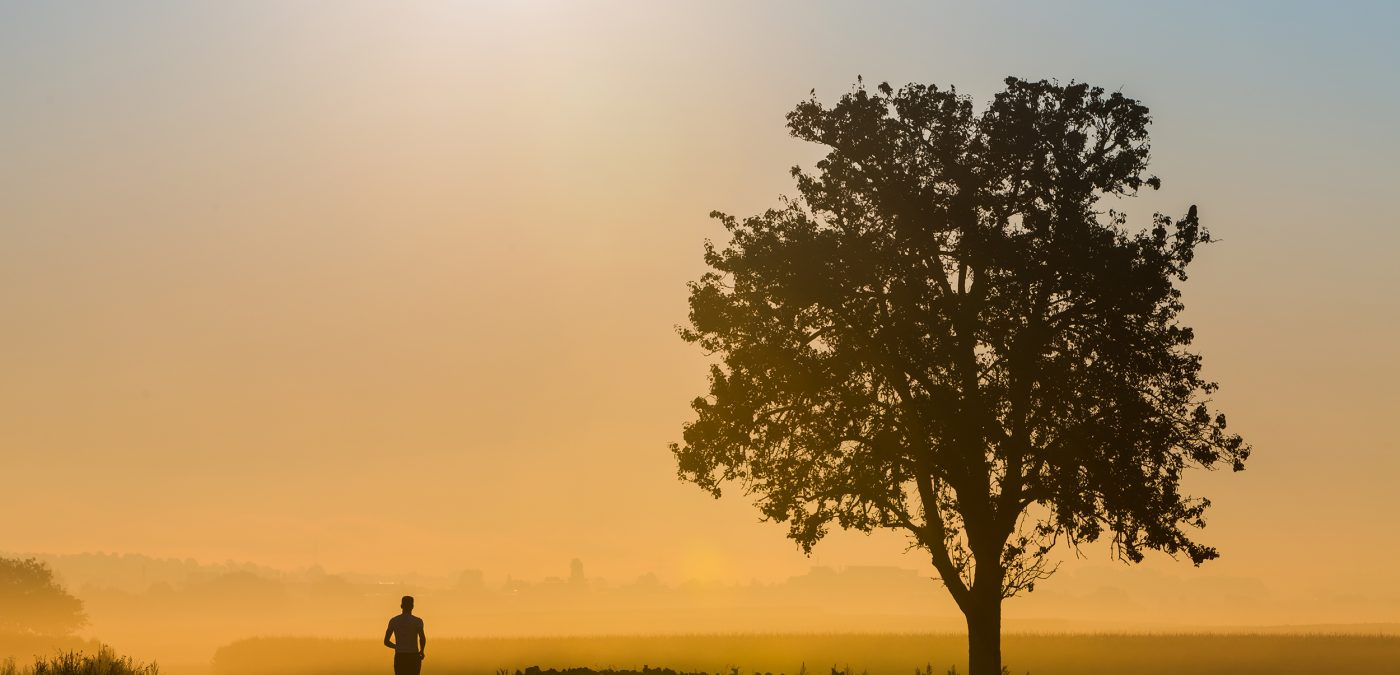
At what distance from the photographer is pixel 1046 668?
4959cm

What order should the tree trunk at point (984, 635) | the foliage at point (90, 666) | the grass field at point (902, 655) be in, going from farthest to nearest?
the grass field at point (902, 655) < the foliage at point (90, 666) < the tree trunk at point (984, 635)

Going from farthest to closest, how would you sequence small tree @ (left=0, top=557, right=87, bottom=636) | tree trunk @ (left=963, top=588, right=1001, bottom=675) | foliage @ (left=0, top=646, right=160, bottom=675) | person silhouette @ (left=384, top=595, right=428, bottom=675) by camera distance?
small tree @ (left=0, top=557, right=87, bottom=636), foliage @ (left=0, top=646, right=160, bottom=675), tree trunk @ (left=963, top=588, right=1001, bottom=675), person silhouette @ (left=384, top=595, right=428, bottom=675)

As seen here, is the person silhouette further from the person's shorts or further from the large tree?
the large tree

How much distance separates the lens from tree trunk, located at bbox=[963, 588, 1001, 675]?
104 ft

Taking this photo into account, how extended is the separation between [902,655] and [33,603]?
94217 millimetres

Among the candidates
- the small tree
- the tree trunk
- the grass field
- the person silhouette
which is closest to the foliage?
the person silhouette

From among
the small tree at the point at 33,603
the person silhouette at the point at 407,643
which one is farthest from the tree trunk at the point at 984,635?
the small tree at the point at 33,603

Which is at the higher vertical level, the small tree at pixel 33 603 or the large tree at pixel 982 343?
the large tree at pixel 982 343

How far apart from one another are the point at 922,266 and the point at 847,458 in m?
5.57

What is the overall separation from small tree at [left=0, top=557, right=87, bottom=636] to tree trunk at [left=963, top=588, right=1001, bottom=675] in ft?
350

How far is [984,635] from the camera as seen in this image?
104 ft

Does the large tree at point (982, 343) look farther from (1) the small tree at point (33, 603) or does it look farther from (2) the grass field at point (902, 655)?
(1) the small tree at point (33, 603)

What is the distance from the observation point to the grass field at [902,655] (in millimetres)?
49500

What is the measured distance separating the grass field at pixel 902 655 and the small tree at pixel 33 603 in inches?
2227
